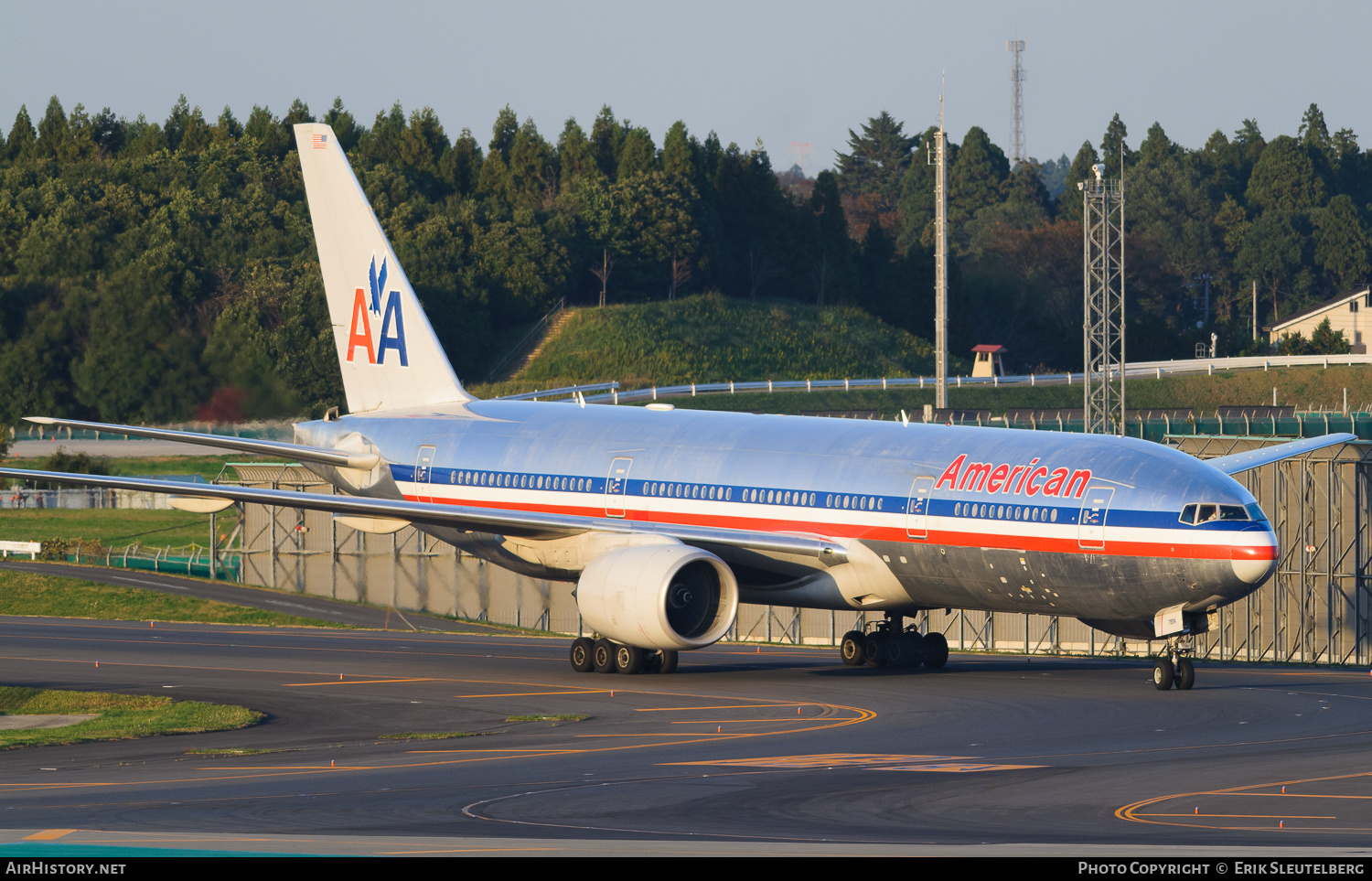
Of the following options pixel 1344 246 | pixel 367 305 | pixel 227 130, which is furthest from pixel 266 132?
pixel 1344 246

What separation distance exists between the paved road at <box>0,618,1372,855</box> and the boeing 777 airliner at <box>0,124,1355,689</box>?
163 cm

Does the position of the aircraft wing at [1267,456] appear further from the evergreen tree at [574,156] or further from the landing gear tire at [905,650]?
the evergreen tree at [574,156]

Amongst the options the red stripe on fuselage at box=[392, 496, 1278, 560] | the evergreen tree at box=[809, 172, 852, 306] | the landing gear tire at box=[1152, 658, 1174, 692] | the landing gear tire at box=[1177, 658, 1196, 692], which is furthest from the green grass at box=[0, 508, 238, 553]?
the evergreen tree at box=[809, 172, 852, 306]

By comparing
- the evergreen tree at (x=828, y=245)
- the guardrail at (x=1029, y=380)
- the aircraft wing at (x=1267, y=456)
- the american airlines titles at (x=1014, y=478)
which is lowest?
the american airlines titles at (x=1014, y=478)

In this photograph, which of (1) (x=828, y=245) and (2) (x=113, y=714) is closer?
(2) (x=113, y=714)

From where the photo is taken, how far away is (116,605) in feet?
177

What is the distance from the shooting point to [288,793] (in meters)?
20.2

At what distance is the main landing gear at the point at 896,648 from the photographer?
36.9 meters

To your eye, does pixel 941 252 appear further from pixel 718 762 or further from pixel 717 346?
pixel 717 346

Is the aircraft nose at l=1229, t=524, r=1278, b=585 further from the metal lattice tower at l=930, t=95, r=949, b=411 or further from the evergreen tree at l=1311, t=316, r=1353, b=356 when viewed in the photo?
the evergreen tree at l=1311, t=316, r=1353, b=356

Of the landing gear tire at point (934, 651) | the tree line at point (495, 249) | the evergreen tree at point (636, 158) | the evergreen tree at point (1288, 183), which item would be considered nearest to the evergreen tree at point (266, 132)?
the tree line at point (495, 249)

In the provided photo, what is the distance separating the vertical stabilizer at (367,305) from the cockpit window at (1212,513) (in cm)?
2059

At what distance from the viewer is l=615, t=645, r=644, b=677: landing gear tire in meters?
35.2

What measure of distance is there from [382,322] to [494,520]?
11.6m
